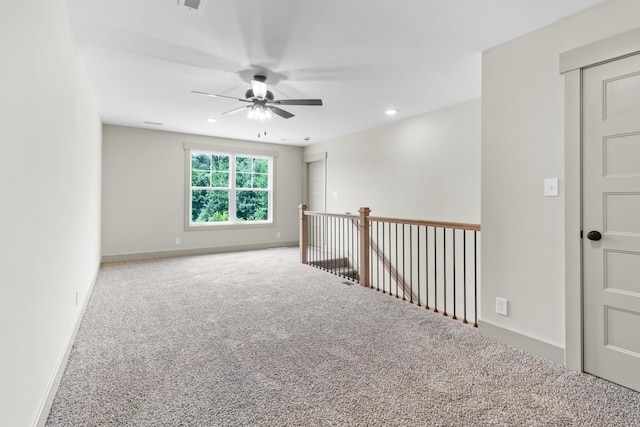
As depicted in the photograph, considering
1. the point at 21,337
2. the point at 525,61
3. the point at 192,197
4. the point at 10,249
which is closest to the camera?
the point at 10,249

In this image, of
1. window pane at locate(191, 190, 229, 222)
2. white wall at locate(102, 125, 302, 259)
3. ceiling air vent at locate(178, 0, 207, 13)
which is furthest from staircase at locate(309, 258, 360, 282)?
ceiling air vent at locate(178, 0, 207, 13)

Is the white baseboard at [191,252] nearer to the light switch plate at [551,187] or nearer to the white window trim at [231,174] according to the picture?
the white window trim at [231,174]

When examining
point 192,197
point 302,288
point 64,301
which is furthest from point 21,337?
point 192,197

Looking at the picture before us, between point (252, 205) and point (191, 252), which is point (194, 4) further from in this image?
point (252, 205)

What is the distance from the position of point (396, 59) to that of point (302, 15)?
3.53 feet

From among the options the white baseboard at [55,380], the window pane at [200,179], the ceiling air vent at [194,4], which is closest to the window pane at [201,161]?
the window pane at [200,179]

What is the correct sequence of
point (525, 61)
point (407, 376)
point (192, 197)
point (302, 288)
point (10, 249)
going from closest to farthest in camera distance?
1. point (10, 249)
2. point (407, 376)
3. point (525, 61)
4. point (302, 288)
5. point (192, 197)

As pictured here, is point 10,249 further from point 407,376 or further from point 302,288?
point 302,288

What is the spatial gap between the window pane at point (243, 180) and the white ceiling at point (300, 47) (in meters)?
2.53

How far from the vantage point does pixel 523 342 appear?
2.43 metres

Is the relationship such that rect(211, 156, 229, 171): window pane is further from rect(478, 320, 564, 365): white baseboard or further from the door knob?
the door knob

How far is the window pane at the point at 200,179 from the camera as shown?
21.0ft

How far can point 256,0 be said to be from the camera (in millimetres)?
2080

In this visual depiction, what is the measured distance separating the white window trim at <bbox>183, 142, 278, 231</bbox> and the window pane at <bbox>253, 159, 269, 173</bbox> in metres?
0.11
